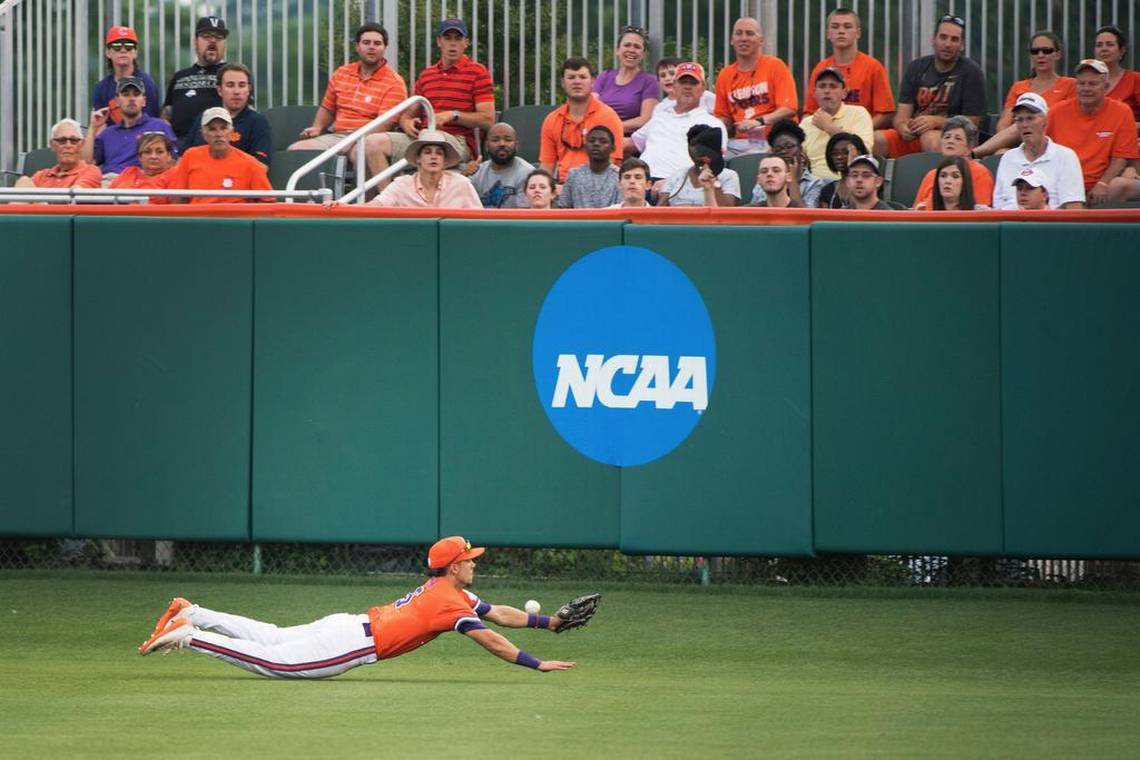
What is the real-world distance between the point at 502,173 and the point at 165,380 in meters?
3.14

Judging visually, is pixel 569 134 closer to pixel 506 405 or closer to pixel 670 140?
pixel 670 140

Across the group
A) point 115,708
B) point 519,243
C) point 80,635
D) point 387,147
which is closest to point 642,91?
point 387,147

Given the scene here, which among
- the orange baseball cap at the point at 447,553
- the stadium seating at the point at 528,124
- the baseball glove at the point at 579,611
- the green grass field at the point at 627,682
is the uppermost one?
the stadium seating at the point at 528,124

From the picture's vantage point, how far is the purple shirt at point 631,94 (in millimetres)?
15703

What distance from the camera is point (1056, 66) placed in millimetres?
15625

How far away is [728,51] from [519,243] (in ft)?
13.4

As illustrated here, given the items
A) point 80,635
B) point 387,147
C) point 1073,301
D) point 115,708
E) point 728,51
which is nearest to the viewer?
point 115,708

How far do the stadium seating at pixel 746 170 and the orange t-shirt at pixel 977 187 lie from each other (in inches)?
59.5

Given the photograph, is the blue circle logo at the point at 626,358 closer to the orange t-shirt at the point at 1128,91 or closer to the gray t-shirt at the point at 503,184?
the gray t-shirt at the point at 503,184

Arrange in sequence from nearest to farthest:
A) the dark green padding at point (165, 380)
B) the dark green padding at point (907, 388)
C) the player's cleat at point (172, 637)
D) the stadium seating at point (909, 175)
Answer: the player's cleat at point (172, 637), the dark green padding at point (907, 388), the dark green padding at point (165, 380), the stadium seating at point (909, 175)

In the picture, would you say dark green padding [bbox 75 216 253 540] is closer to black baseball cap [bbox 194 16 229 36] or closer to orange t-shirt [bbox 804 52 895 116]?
black baseball cap [bbox 194 16 229 36]

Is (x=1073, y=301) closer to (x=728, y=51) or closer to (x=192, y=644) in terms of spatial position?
(x=728, y=51)

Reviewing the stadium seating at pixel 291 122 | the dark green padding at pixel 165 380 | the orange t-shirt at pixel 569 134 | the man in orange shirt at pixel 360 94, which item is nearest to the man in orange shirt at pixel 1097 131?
the orange t-shirt at pixel 569 134

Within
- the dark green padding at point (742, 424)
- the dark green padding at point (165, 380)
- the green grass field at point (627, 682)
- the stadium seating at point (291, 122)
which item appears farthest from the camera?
the stadium seating at point (291, 122)
